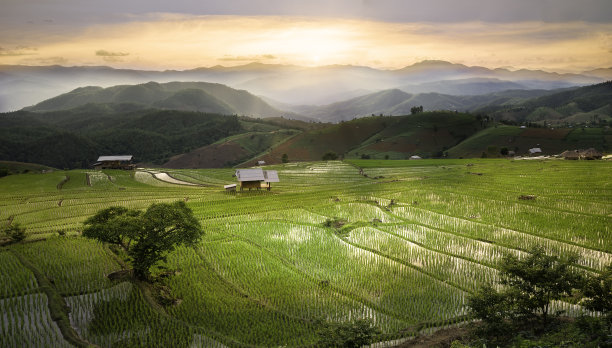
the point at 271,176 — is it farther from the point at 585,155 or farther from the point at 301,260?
the point at 585,155

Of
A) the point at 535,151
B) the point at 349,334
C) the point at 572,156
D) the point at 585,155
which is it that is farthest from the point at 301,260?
the point at 535,151

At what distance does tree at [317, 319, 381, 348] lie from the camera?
15188mm

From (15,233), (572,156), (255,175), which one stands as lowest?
(15,233)

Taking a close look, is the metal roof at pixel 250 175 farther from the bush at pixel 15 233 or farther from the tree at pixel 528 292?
the tree at pixel 528 292

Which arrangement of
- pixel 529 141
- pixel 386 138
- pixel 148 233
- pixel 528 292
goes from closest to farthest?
pixel 528 292 → pixel 148 233 → pixel 529 141 → pixel 386 138

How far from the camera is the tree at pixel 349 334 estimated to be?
1519cm

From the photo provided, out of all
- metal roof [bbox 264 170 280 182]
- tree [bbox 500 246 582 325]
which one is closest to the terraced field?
tree [bbox 500 246 582 325]

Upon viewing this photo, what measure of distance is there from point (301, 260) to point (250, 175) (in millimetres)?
36292

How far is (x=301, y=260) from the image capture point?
2703cm

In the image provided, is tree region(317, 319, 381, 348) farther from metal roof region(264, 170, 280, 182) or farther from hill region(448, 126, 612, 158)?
hill region(448, 126, 612, 158)

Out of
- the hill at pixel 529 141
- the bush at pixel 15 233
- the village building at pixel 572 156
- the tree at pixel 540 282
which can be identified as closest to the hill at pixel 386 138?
the hill at pixel 529 141

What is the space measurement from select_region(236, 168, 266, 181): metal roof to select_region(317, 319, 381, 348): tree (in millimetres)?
46392

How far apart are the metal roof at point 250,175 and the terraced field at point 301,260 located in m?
8.36

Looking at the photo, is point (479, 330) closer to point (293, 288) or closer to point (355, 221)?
point (293, 288)
